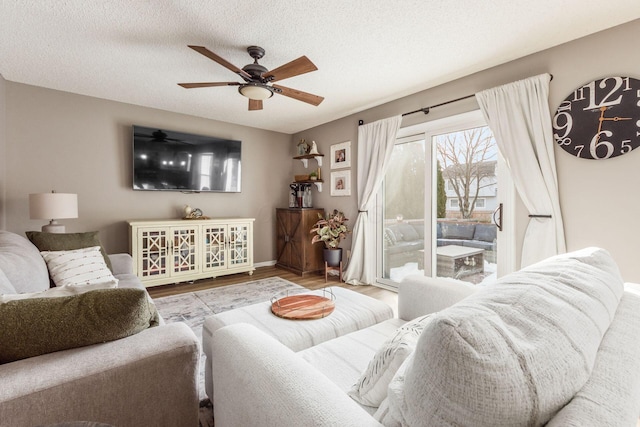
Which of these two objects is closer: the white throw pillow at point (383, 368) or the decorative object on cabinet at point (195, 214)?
the white throw pillow at point (383, 368)

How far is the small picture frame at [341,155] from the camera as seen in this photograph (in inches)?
165

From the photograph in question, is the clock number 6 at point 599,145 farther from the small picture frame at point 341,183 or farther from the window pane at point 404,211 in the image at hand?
the small picture frame at point 341,183

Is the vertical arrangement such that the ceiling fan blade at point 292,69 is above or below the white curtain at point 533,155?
above

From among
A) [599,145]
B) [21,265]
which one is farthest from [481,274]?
[21,265]

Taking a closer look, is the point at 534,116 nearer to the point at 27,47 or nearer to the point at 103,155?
the point at 27,47

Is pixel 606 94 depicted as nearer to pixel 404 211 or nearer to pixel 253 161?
pixel 404 211

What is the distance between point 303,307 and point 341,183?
8.88ft

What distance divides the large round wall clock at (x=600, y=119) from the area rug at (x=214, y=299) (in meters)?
2.78

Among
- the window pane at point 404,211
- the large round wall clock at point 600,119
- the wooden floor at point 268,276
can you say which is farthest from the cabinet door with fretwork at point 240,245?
the large round wall clock at point 600,119

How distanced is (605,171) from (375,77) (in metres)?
2.05

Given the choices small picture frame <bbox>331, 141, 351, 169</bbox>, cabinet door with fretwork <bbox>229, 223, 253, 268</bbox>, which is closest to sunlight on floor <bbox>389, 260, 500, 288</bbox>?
small picture frame <bbox>331, 141, 351, 169</bbox>

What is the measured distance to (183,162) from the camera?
4.09 metres

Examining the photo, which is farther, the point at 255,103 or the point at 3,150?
the point at 3,150

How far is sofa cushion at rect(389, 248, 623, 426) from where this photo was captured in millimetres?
456
